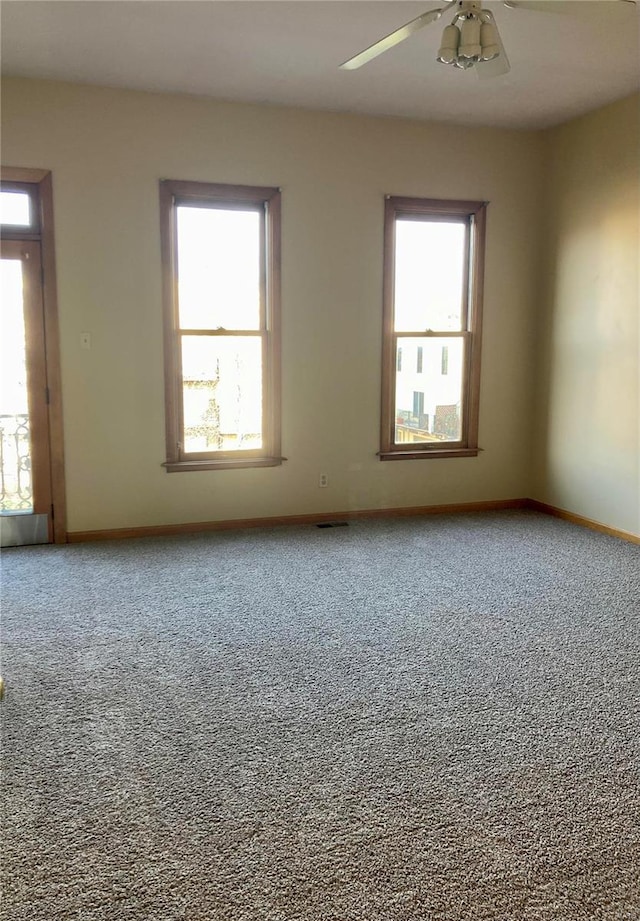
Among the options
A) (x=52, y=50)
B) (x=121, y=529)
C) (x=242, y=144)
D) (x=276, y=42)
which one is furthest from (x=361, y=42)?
(x=121, y=529)

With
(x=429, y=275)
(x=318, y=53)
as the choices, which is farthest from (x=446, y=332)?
(x=318, y=53)

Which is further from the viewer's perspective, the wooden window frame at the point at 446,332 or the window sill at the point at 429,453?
the window sill at the point at 429,453

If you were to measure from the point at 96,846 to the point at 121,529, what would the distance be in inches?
125

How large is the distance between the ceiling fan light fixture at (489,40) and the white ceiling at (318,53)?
0.79 ft

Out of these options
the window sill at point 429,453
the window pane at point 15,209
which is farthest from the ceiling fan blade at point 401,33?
the window sill at point 429,453

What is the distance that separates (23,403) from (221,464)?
54.4 inches

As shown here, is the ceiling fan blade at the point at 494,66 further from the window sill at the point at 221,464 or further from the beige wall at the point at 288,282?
the window sill at the point at 221,464

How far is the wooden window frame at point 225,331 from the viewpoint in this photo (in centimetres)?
476

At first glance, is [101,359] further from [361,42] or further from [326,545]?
[361,42]

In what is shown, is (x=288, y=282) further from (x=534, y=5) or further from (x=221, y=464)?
(x=534, y=5)

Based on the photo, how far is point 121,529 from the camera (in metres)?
4.89

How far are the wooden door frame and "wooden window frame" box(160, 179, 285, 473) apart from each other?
27.8 inches

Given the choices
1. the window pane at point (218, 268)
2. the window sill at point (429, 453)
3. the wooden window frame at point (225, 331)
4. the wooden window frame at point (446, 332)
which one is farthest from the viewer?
the window sill at point (429, 453)

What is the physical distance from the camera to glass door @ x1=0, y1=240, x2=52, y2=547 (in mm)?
4504
